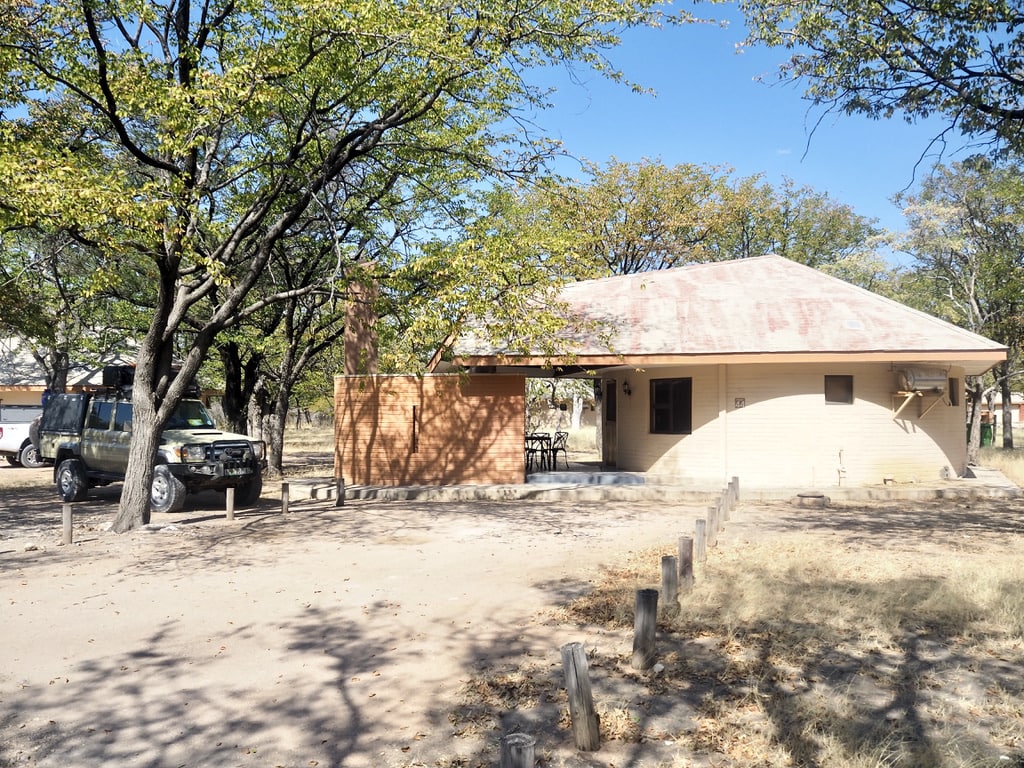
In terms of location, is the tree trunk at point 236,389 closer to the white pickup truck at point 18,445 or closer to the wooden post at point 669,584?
the white pickup truck at point 18,445

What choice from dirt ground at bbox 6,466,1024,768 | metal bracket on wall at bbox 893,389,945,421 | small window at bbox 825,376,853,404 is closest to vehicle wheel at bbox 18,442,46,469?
dirt ground at bbox 6,466,1024,768

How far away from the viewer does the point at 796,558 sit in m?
9.64

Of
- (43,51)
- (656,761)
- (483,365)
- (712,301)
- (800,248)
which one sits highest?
(800,248)

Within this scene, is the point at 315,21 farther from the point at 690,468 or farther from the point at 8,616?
the point at 690,468

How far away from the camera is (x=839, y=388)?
57.8 feet

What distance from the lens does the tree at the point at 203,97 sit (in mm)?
10422

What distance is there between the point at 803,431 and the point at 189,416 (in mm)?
13462

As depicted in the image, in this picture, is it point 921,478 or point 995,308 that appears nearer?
point 921,478

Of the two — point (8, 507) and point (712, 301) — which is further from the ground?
point (712, 301)

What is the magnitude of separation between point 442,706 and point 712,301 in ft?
54.7

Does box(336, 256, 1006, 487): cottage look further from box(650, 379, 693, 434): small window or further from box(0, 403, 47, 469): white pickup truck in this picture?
box(0, 403, 47, 469): white pickup truck

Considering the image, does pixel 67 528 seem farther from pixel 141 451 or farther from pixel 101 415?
pixel 101 415

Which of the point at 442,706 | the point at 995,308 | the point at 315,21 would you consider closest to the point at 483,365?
the point at 315,21

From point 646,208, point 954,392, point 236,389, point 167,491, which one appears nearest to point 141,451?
point 167,491
